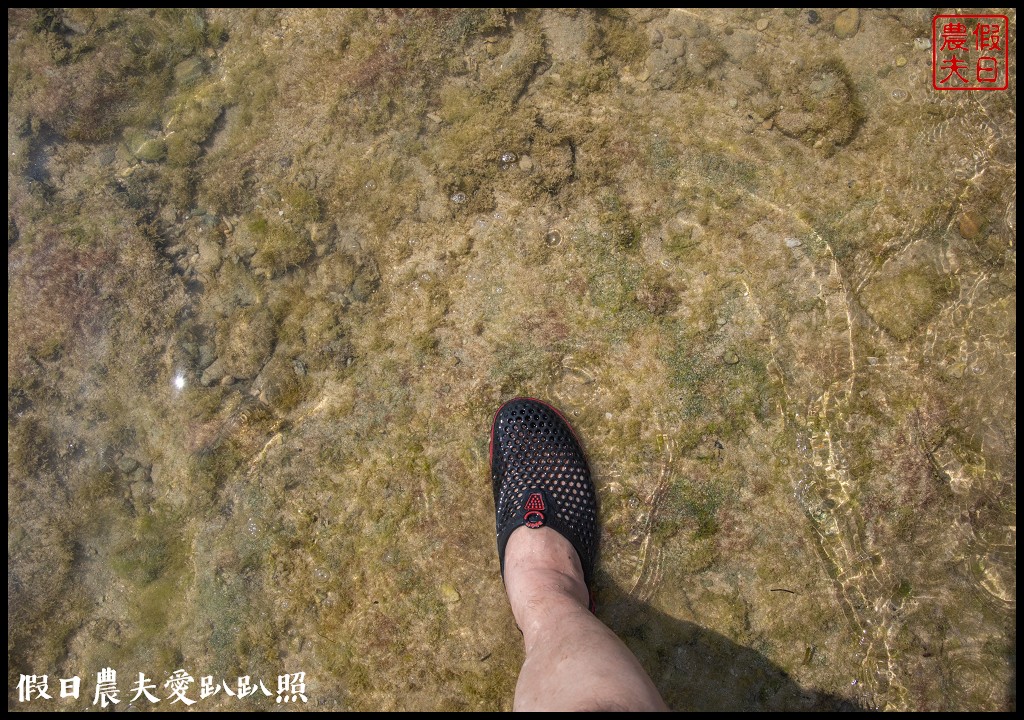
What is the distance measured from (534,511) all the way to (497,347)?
3.06 feet

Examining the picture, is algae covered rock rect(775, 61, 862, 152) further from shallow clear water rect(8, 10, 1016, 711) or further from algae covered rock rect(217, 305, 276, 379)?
algae covered rock rect(217, 305, 276, 379)

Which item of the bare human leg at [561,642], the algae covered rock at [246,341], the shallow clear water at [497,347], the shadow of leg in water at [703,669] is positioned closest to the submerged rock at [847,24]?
the shallow clear water at [497,347]

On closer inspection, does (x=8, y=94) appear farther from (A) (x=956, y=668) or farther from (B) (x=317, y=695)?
(A) (x=956, y=668)

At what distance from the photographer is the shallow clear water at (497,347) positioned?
3.00 meters

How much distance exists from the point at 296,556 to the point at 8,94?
356 cm

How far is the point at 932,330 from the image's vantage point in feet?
10.1

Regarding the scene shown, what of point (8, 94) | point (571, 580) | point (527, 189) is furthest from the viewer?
point (8, 94)

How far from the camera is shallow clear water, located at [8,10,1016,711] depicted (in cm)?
300

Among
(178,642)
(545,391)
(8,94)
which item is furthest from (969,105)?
(8,94)

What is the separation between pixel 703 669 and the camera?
2945 mm

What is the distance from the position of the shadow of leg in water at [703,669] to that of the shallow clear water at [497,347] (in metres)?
0.02

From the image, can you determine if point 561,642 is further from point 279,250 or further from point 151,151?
point 151,151

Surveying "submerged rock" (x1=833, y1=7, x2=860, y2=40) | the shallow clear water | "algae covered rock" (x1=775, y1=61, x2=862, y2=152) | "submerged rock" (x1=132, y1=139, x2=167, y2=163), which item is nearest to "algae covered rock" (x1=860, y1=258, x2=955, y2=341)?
the shallow clear water

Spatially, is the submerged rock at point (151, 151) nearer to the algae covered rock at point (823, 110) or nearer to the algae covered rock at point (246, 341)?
the algae covered rock at point (246, 341)
